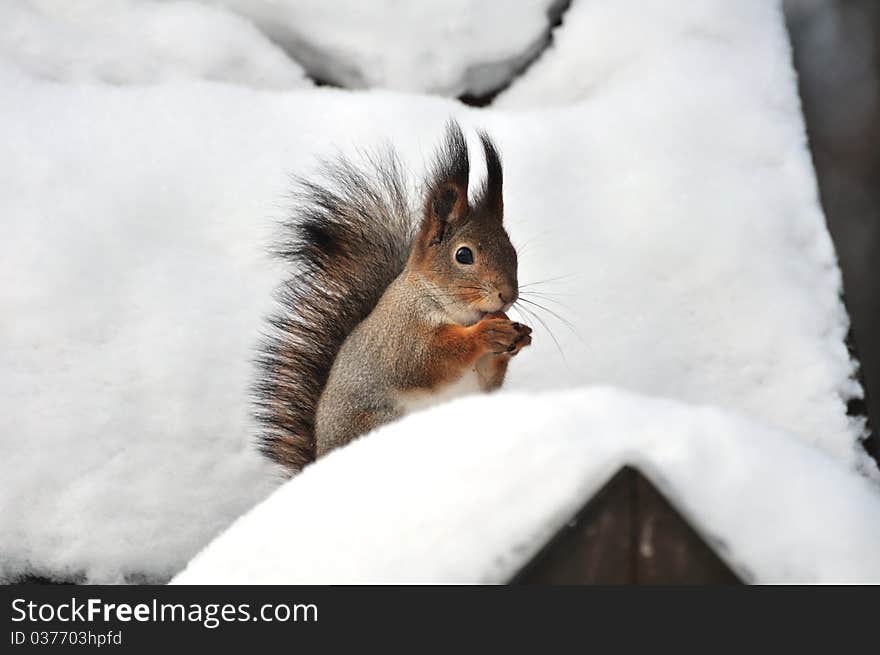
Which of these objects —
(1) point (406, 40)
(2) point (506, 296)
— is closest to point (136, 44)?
(1) point (406, 40)

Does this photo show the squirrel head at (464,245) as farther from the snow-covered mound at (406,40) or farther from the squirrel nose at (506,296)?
the snow-covered mound at (406,40)

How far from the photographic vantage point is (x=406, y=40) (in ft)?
5.41

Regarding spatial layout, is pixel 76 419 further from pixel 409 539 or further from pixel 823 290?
pixel 823 290

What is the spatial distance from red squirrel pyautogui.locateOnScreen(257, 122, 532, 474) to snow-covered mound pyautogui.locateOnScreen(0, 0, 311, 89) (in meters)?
0.54

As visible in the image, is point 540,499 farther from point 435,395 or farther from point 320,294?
point 320,294

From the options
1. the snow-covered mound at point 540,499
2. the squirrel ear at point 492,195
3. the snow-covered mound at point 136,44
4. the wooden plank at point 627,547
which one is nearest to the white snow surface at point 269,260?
the snow-covered mound at point 136,44

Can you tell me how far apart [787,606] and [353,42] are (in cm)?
137

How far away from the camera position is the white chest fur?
996 millimetres

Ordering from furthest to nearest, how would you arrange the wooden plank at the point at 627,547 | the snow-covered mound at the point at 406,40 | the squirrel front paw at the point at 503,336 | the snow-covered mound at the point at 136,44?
the snow-covered mound at the point at 406,40
the snow-covered mound at the point at 136,44
the squirrel front paw at the point at 503,336
the wooden plank at the point at 627,547

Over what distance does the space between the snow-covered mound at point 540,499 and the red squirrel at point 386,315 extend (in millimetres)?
331

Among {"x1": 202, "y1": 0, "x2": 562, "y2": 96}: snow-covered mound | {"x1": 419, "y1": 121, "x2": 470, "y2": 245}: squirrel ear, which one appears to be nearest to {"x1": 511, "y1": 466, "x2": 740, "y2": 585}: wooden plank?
{"x1": 419, "y1": 121, "x2": 470, "y2": 245}: squirrel ear

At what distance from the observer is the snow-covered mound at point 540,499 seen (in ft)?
1.80

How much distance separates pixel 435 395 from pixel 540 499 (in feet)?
1.46

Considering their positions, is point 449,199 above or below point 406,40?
below
